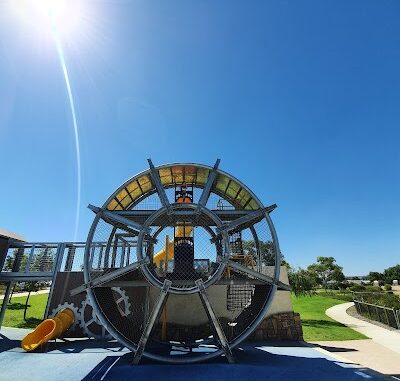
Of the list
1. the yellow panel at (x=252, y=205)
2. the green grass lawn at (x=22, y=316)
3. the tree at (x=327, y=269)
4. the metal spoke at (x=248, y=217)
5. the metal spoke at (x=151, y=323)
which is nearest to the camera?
the metal spoke at (x=151, y=323)

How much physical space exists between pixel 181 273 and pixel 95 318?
7189mm

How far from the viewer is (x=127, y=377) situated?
8.99 meters

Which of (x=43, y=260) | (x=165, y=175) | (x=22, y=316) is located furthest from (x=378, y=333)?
(x=22, y=316)

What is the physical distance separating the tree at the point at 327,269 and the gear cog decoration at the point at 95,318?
8173 centimetres

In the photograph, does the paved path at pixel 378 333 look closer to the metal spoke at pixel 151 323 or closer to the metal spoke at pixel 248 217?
the metal spoke at pixel 248 217

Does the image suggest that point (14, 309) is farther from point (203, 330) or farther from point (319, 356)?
point (319, 356)

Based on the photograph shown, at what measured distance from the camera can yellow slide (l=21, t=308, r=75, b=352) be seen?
12508 millimetres

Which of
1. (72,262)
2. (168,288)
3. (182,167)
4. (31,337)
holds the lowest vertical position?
(31,337)

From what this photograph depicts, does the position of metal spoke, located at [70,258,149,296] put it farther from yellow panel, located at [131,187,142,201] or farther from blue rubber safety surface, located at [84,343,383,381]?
yellow panel, located at [131,187,142,201]

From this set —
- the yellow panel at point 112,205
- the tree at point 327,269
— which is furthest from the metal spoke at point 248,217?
the tree at point 327,269

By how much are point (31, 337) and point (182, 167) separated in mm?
10509

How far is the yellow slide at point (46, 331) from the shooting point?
1251 centimetres

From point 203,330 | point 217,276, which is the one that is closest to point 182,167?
point 217,276

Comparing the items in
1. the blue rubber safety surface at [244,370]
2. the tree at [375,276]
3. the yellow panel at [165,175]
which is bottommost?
the blue rubber safety surface at [244,370]
